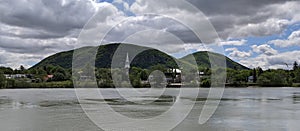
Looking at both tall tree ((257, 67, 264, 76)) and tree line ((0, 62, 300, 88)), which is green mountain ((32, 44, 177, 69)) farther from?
tall tree ((257, 67, 264, 76))

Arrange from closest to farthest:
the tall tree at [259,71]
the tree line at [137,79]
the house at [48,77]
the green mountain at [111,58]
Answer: the tree line at [137,79] < the house at [48,77] < the tall tree at [259,71] < the green mountain at [111,58]

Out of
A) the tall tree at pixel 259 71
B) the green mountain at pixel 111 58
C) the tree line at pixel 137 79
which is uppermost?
the green mountain at pixel 111 58

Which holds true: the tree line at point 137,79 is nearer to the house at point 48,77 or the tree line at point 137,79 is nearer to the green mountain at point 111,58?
the house at point 48,77

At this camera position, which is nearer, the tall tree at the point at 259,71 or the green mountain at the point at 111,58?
the tall tree at the point at 259,71

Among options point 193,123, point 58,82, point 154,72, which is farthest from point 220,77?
point 193,123

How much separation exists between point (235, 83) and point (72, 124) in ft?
309

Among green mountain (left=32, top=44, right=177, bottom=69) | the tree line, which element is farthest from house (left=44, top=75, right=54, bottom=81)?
green mountain (left=32, top=44, right=177, bottom=69)

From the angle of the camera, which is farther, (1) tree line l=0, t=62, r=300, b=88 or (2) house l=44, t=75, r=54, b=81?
(2) house l=44, t=75, r=54, b=81

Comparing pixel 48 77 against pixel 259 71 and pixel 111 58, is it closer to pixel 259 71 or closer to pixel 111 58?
pixel 259 71

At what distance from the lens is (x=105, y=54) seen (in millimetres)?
182250

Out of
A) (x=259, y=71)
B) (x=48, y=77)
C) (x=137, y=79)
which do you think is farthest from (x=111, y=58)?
(x=137, y=79)

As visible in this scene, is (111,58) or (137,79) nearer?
(137,79)

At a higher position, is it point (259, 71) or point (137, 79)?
point (259, 71)

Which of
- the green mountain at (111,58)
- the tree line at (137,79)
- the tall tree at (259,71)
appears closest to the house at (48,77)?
the tree line at (137,79)
